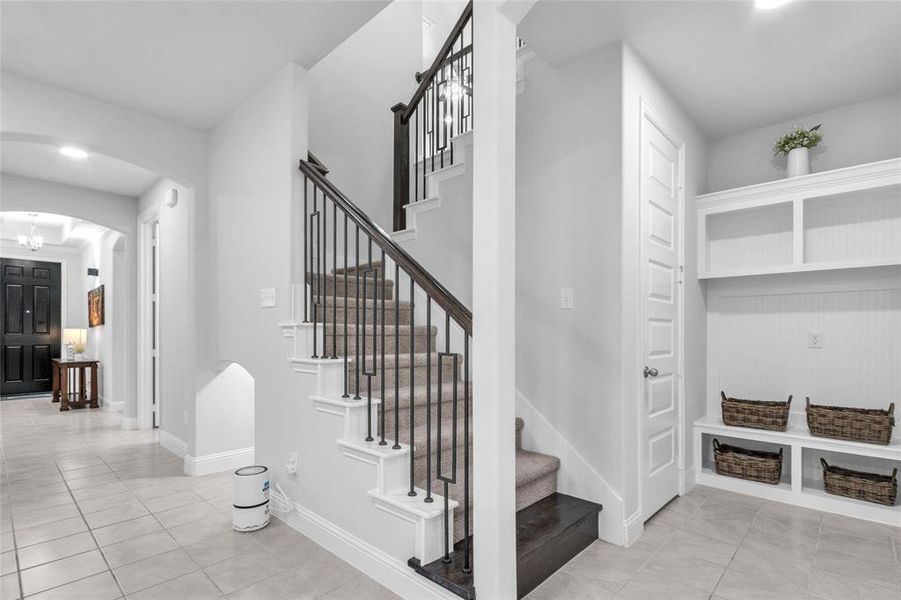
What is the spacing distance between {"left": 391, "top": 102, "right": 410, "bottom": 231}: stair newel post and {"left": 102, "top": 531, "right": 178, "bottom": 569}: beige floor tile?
108 inches

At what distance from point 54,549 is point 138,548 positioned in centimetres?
45

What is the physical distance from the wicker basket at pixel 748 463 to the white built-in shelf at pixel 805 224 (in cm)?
128

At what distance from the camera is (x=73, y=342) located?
779 centimetres

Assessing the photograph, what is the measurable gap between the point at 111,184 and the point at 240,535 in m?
4.16

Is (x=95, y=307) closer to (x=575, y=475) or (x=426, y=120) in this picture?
(x=426, y=120)

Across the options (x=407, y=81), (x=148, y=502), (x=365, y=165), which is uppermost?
(x=407, y=81)

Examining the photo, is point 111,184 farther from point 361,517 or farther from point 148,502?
point 361,517

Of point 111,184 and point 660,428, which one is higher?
point 111,184

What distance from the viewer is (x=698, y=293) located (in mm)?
3676

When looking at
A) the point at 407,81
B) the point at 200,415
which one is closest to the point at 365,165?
the point at 407,81

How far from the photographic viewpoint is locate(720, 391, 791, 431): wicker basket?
323 centimetres

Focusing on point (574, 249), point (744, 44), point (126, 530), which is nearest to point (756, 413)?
point (574, 249)

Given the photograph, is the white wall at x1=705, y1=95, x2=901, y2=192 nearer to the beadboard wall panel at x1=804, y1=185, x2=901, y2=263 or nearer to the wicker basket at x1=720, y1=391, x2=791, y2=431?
the beadboard wall panel at x1=804, y1=185, x2=901, y2=263

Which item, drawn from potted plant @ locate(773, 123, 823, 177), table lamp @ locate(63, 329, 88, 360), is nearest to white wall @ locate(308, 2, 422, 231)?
potted plant @ locate(773, 123, 823, 177)
